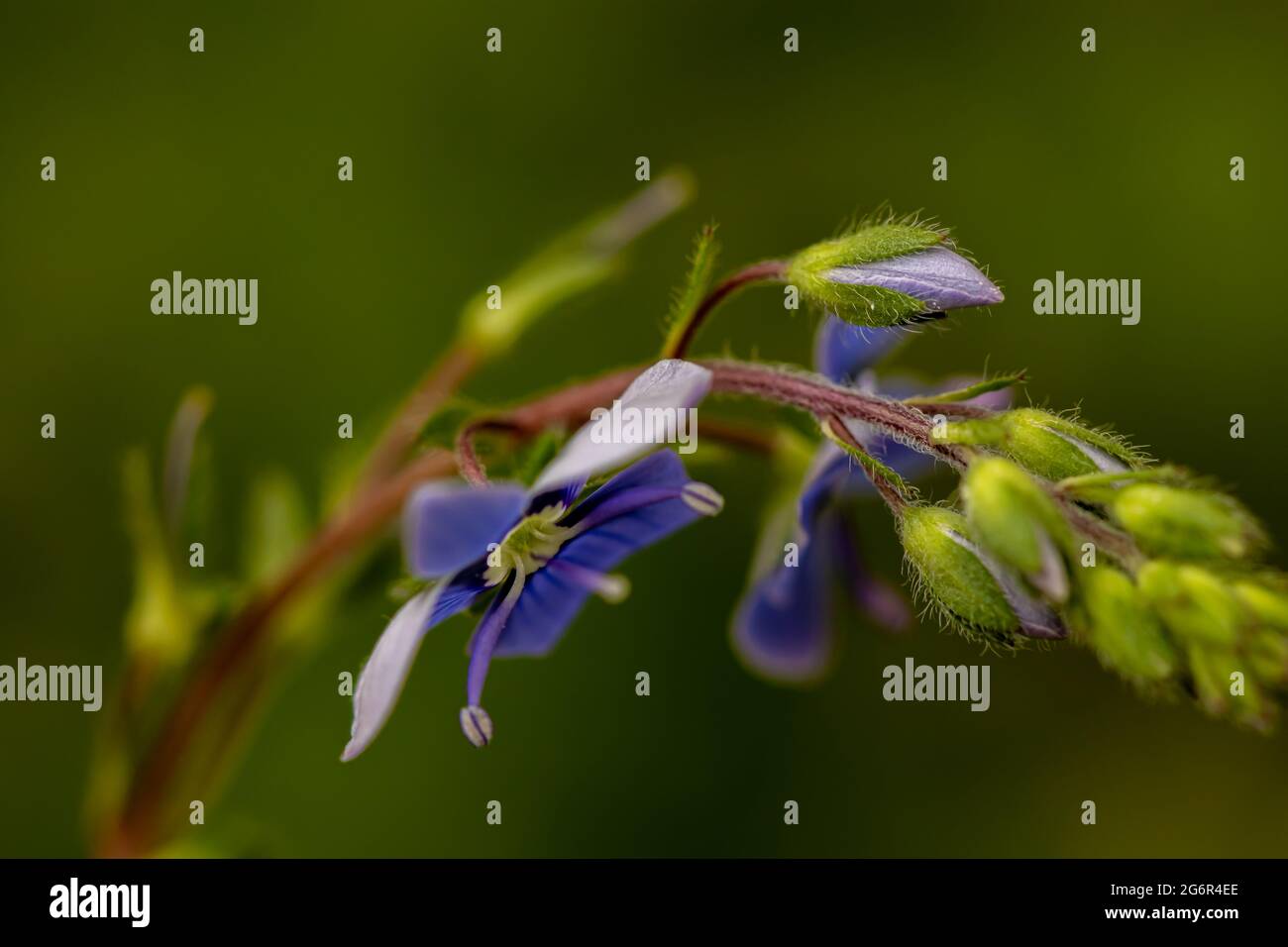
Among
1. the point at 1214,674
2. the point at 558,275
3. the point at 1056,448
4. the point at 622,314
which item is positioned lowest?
the point at 1214,674

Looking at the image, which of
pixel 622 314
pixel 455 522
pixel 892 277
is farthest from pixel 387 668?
pixel 622 314

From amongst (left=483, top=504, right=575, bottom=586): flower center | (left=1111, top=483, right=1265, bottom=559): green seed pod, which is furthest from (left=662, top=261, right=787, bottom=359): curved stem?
(left=1111, top=483, right=1265, bottom=559): green seed pod

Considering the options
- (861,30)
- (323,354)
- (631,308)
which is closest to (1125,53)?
(861,30)

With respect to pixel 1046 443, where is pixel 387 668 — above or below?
below

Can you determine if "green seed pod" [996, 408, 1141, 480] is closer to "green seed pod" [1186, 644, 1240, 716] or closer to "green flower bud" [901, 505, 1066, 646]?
"green flower bud" [901, 505, 1066, 646]

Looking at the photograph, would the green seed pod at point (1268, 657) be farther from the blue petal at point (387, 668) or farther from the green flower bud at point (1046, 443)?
the blue petal at point (387, 668)

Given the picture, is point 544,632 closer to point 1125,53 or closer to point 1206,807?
point 1206,807

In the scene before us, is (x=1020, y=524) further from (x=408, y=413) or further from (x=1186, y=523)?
(x=408, y=413)
